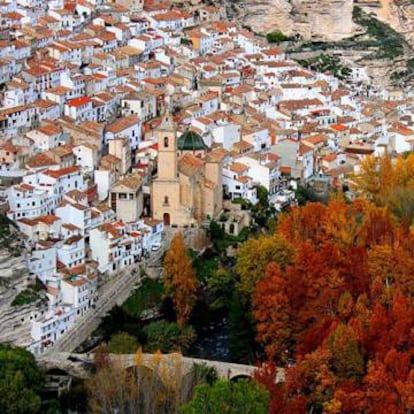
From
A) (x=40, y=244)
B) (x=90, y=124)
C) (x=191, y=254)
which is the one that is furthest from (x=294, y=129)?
(x=40, y=244)

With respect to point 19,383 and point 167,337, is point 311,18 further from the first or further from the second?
point 19,383

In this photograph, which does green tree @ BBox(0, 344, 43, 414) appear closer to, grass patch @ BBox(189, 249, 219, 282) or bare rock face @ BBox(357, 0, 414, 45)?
grass patch @ BBox(189, 249, 219, 282)

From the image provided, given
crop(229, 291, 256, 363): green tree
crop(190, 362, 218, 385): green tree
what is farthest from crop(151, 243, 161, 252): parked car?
crop(190, 362, 218, 385): green tree

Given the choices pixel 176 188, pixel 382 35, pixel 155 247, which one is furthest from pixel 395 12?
pixel 155 247

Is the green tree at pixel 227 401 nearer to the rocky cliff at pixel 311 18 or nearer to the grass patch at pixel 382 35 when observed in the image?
the grass patch at pixel 382 35

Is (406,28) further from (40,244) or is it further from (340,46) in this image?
(40,244)

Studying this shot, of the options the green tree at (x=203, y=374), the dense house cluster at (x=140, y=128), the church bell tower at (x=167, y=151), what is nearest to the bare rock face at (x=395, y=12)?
the dense house cluster at (x=140, y=128)
